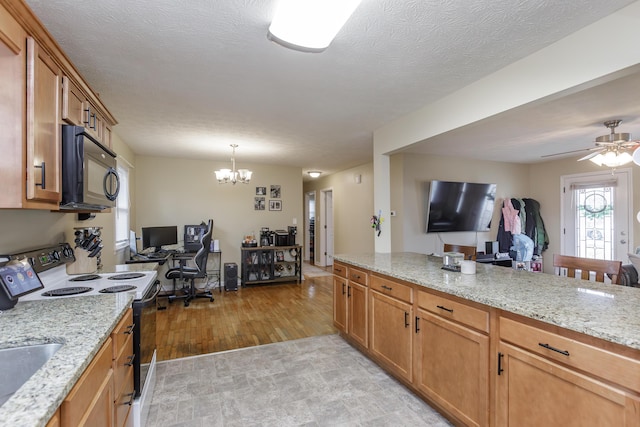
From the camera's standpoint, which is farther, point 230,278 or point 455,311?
point 230,278

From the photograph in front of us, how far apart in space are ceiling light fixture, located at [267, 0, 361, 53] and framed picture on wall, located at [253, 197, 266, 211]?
453cm

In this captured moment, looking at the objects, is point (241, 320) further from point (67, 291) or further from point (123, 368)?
point (123, 368)

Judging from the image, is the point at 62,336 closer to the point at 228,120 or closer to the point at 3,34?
the point at 3,34

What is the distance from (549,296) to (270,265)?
16.1ft

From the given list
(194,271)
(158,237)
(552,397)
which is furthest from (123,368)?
(158,237)

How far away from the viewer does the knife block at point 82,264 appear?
7.54 ft

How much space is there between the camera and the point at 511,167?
20.0ft

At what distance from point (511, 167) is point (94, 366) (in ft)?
22.7

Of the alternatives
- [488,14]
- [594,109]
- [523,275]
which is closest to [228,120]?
[488,14]

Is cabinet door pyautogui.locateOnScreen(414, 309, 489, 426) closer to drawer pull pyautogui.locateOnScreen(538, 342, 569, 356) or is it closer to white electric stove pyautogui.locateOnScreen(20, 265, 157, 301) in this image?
drawer pull pyautogui.locateOnScreen(538, 342, 569, 356)

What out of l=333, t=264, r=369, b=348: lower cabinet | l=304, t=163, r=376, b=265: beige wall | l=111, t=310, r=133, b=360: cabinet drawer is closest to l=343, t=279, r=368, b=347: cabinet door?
l=333, t=264, r=369, b=348: lower cabinet

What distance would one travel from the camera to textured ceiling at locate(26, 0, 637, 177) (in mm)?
1651

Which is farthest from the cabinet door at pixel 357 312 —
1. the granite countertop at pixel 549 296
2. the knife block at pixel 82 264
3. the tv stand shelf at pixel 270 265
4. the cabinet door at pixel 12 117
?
the tv stand shelf at pixel 270 265

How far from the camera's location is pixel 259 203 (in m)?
6.18
